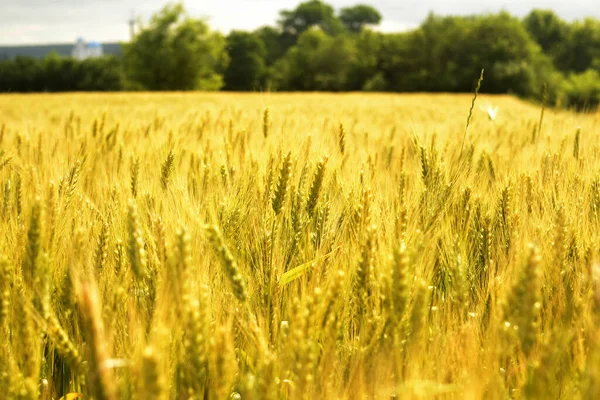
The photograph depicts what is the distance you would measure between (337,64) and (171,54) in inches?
643

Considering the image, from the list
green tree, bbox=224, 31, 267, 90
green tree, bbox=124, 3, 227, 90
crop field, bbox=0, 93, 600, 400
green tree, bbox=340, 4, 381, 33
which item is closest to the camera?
crop field, bbox=0, 93, 600, 400

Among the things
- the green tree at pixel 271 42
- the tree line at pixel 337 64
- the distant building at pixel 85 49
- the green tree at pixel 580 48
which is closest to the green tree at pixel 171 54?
the tree line at pixel 337 64

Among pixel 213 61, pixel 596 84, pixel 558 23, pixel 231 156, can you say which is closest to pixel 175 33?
pixel 213 61

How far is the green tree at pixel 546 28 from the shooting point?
6769cm

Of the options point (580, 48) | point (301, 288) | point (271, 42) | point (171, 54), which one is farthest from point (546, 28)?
point (301, 288)

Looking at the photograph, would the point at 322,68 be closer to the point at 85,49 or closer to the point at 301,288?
the point at 301,288

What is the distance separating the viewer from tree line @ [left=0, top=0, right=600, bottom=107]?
4291 cm

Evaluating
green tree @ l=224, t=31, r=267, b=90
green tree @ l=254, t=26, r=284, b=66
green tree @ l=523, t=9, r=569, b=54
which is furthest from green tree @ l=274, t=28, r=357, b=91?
green tree @ l=523, t=9, r=569, b=54

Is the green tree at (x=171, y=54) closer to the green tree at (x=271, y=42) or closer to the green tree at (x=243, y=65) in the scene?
the green tree at (x=243, y=65)

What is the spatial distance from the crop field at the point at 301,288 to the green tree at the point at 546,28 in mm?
75815

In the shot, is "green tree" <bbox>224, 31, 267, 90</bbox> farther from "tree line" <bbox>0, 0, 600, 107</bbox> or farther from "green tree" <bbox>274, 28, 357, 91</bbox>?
"green tree" <bbox>274, 28, 357, 91</bbox>

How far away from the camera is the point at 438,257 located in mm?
1398

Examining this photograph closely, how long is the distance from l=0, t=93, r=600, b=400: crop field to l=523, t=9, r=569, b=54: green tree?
249 feet

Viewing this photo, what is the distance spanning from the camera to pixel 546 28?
223 feet
